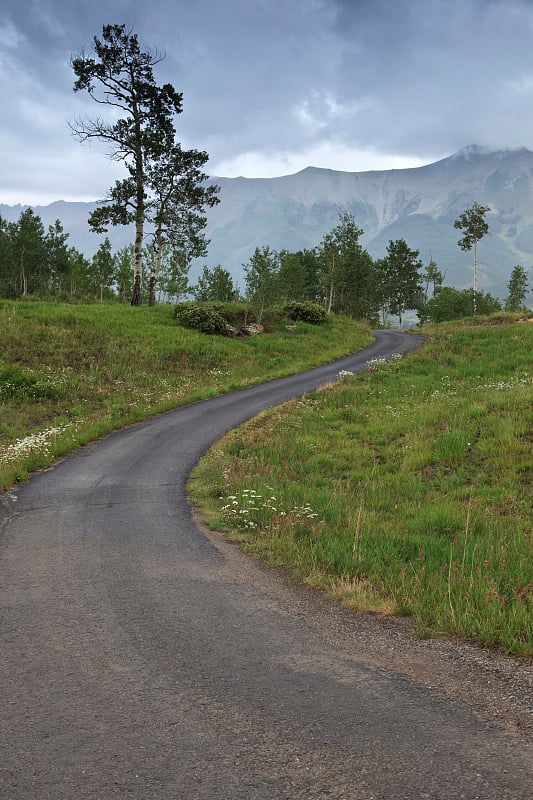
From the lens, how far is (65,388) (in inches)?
890

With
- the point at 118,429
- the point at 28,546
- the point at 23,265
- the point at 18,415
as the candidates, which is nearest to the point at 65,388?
the point at 18,415

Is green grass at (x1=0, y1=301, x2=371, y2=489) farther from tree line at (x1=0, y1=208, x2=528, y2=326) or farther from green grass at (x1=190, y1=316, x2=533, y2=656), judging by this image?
tree line at (x1=0, y1=208, x2=528, y2=326)

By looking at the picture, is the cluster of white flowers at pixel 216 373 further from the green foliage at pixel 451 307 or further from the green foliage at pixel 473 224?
the green foliage at pixel 451 307

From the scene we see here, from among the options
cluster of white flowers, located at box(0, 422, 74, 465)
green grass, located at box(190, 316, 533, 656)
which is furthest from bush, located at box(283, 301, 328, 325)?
cluster of white flowers, located at box(0, 422, 74, 465)

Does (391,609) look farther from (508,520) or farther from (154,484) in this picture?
(154,484)

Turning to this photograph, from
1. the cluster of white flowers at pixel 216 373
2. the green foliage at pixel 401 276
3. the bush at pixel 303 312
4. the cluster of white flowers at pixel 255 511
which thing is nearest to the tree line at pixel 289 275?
the green foliage at pixel 401 276

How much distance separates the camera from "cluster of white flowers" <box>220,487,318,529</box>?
29.8 feet

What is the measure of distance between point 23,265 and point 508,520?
7406 cm

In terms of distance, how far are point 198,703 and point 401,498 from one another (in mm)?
7290

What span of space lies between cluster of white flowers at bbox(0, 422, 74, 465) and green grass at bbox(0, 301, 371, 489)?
0.10ft

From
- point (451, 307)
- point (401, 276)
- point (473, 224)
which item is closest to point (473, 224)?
point (473, 224)

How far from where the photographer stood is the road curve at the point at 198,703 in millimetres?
3203

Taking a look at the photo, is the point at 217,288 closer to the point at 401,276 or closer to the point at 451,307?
the point at 401,276

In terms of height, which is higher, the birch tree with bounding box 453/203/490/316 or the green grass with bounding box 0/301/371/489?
the birch tree with bounding box 453/203/490/316
